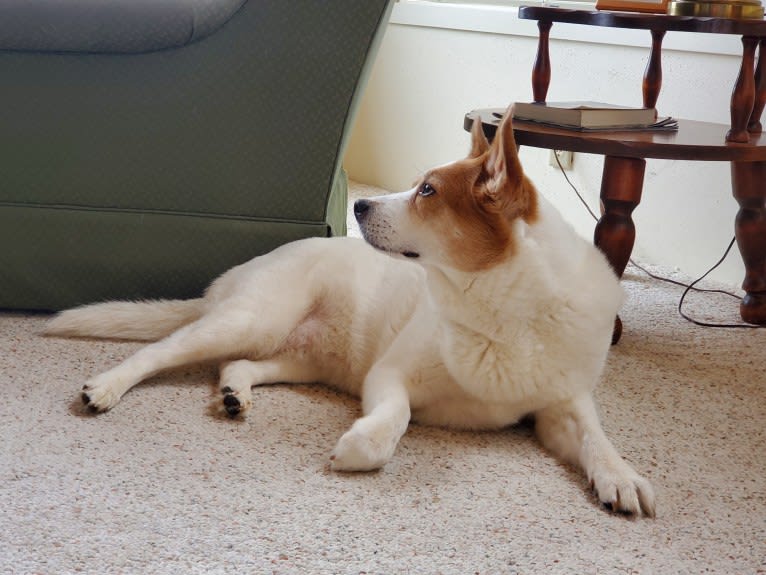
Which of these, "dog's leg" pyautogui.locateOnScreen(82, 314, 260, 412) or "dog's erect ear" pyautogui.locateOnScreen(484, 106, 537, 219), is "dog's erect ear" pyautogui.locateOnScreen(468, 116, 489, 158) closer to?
"dog's erect ear" pyautogui.locateOnScreen(484, 106, 537, 219)

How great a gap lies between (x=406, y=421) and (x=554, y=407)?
0.89 ft

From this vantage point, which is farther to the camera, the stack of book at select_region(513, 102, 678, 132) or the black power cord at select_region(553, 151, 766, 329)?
the black power cord at select_region(553, 151, 766, 329)

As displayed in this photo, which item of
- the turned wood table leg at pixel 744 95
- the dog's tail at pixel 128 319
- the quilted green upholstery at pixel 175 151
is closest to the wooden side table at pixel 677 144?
the turned wood table leg at pixel 744 95

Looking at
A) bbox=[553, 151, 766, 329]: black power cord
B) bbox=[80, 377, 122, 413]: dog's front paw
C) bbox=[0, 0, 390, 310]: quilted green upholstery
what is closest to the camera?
bbox=[80, 377, 122, 413]: dog's front paw

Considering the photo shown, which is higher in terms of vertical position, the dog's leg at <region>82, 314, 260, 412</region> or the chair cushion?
→ the chair cushion

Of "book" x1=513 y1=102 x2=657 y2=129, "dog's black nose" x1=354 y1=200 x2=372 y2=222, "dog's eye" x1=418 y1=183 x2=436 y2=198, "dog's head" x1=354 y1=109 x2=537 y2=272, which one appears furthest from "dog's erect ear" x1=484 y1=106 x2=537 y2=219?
"book" x1=513 y1=102 x2=657 y2=129

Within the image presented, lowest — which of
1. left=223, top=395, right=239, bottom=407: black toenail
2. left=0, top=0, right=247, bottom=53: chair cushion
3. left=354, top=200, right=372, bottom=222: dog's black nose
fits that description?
left=223, top=395, right=239, bottom=407: black toenail

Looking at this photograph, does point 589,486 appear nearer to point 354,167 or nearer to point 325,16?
point 325,16

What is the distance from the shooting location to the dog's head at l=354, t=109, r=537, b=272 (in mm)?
1560

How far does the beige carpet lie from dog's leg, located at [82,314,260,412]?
0.04m

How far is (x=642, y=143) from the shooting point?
2.09 meters

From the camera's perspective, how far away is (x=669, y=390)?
2082 mm

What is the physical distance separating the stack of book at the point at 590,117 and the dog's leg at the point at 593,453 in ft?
2.46

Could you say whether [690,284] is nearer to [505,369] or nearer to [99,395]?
[505,369]
